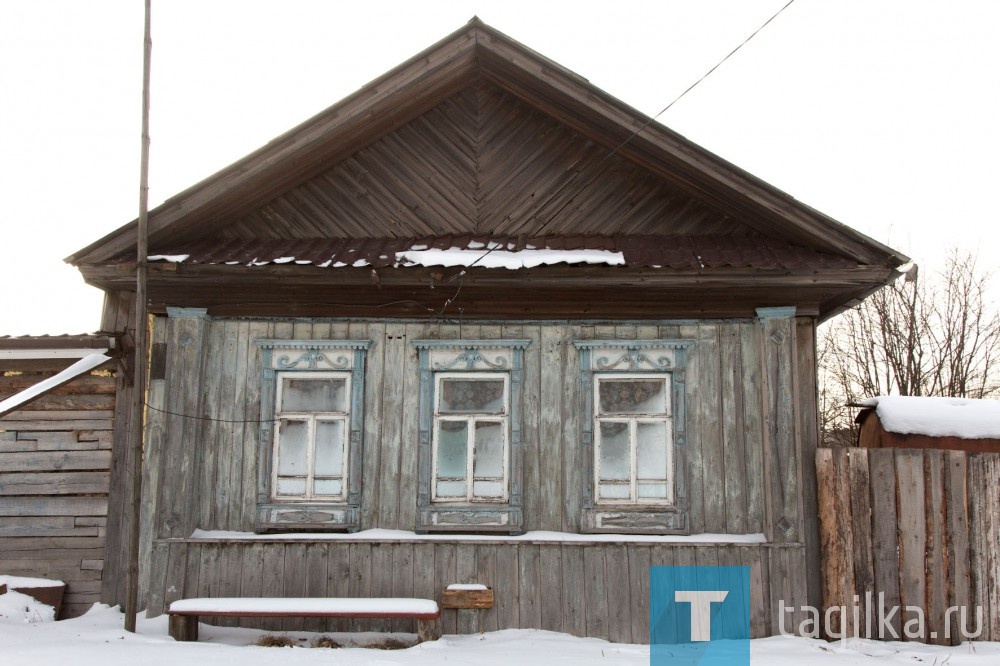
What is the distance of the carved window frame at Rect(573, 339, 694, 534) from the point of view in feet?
25.2

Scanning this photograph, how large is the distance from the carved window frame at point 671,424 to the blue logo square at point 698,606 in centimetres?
43

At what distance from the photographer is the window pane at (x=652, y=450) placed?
7820mm

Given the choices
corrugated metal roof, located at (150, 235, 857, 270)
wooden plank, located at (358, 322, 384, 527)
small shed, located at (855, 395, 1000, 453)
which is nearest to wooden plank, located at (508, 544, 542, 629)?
wooden plank, located at (358, 322, 384, 527)

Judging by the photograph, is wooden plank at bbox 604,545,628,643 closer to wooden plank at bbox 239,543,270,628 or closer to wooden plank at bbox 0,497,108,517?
wooden plank at bbox 239,543,270,628

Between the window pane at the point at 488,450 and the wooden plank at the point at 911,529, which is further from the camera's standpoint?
the window pane at the point at 488,450

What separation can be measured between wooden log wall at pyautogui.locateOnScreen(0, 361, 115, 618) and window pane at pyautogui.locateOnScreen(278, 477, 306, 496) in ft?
6.74

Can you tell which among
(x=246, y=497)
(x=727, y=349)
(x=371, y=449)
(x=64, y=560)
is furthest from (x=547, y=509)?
(x=64, y=560)

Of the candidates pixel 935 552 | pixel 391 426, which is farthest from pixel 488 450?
pixel 935 552

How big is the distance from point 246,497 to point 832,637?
5.40 m

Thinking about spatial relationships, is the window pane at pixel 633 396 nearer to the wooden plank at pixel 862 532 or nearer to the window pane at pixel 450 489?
the window pane at pixel 450 489

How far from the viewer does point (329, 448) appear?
26.0ft

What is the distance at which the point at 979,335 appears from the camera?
85.8 feet

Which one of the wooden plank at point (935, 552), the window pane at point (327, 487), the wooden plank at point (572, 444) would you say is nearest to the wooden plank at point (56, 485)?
the window pane at point (327, 487)

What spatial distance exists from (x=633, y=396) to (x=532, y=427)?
1.00 m
